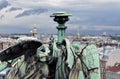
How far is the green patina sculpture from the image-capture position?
4.90 meters

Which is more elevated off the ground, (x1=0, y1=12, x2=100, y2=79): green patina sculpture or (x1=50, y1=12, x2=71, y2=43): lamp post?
(x1=50, y1=12, x2=71, y2=43): lamp post

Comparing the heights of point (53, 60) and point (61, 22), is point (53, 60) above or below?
below

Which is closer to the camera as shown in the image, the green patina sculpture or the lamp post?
→ the green patina sculpture

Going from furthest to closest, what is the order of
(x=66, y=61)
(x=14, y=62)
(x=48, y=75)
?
(x=14, y=62) < (x=48, y=75) < (x=66, y=61)

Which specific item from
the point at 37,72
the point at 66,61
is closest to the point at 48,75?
the point at 37,72

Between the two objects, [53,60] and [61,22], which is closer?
[53,60]

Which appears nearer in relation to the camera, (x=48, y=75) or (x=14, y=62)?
(x=48, y=75)

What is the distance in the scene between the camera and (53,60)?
523cm

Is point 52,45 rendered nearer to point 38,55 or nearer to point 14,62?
point 38,55

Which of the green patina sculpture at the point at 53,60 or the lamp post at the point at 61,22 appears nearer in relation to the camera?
the green patina sculpture at the point at 53,60

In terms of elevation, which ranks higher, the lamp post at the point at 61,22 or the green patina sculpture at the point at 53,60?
the lamp post at the point at 61,22

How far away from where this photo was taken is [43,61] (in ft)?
17.3

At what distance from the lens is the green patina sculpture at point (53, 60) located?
4.90m

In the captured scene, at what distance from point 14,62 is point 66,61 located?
40.4 inches
